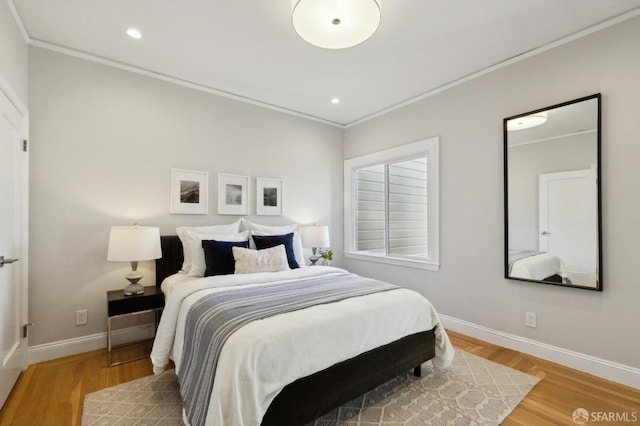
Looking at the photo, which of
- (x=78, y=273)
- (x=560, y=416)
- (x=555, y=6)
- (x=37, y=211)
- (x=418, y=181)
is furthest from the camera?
(x=418, y=181)

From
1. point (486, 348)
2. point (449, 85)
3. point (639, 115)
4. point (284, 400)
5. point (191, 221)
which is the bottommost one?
point (486, 348)

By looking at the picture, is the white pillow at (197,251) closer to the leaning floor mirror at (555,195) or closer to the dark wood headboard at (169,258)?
the dark wood headboard at (169,258)

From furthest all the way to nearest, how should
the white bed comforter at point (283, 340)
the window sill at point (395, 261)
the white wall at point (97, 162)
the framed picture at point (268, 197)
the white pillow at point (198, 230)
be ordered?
1. the framed picture at point (268, 197)
2. the window sill at point (395, 261)
3. the white pillow at point (198, 230)
4. the white wall at point (97, 162)
5. the white bed comforter at point (283, 340)

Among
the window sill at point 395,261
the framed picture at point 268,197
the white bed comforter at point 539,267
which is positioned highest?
the framed picture at point 268,197

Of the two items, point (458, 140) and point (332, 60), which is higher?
point (332, 60)

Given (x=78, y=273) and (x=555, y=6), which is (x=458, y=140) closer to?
(x=555, y=6)

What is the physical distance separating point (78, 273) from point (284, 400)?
7.91ft

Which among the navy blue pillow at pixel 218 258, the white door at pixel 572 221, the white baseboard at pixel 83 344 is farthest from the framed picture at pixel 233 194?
the white door at pixel 572 221

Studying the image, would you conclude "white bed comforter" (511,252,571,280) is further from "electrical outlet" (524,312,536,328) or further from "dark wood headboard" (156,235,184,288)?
"dark wood headboard" (156,235,184,288)

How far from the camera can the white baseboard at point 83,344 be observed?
2.56m

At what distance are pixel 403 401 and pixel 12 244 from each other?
302 centimetres

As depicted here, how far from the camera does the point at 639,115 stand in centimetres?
219

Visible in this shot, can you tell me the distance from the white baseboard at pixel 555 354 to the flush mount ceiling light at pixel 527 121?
1964mm

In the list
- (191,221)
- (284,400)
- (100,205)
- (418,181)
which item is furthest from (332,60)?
(284,400)
